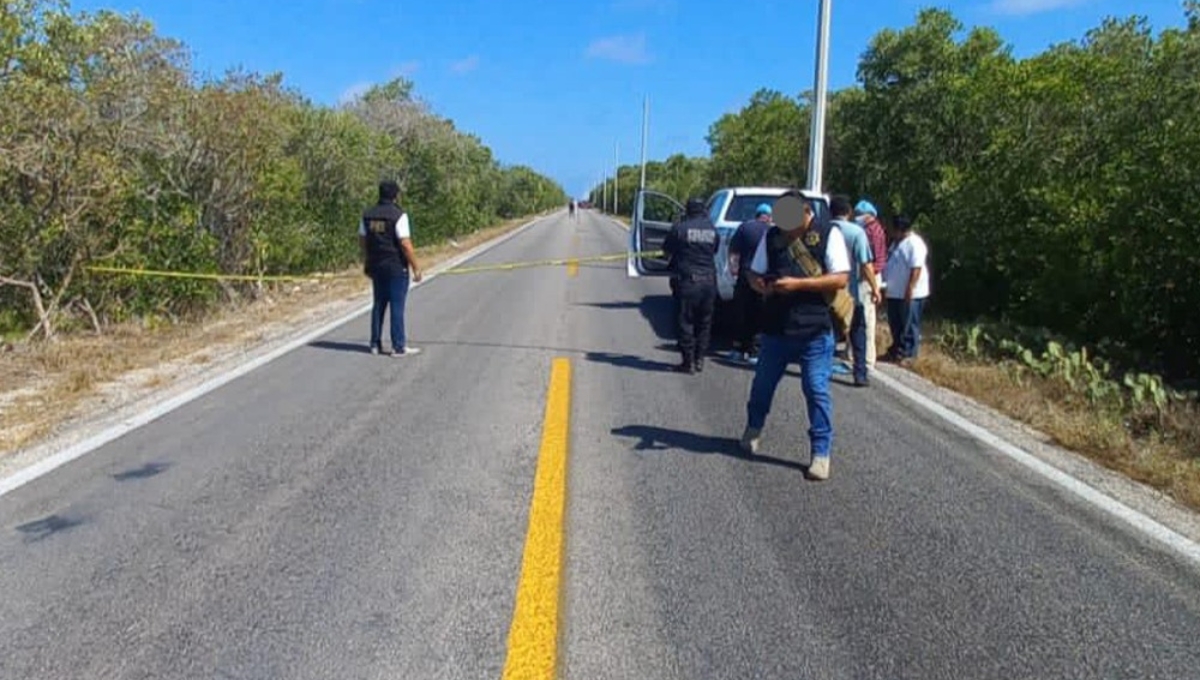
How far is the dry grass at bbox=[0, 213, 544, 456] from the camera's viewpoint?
6605 millimetres

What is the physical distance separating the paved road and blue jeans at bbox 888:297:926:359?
8.88 feet

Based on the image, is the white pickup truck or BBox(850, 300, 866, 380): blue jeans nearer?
BBox(850, 300, 866, 380): blue jeans

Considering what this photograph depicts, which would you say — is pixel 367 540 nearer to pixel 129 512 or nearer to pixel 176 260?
pixel 129 512

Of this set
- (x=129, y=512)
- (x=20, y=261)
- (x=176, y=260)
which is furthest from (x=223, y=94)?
(x=129, y=512)

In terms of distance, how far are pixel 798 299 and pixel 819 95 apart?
30.4ft

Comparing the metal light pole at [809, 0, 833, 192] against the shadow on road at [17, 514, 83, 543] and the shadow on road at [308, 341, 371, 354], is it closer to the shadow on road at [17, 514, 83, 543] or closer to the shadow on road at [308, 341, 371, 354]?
the shadow on road at [308, 341, 371, 354]

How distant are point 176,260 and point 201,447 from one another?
9080 millimetres

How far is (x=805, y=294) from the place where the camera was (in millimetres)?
5191

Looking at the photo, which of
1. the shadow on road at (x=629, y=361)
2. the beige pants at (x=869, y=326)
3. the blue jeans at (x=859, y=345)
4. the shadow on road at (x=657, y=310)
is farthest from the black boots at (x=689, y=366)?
the shadow on road at (x=657, y=310)

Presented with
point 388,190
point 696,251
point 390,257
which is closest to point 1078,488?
point 696,251

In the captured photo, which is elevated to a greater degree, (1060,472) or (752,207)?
(752,207)

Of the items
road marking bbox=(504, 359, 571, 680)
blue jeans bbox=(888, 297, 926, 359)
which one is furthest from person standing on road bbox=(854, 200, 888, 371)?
road marking bbox=(504, 359, 571, 680)

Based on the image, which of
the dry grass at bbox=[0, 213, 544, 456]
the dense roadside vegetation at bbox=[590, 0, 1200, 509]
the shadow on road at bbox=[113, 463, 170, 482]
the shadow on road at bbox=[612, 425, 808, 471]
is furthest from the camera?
the dense roadside vegetation at bbox=[590, 0, 1200, 509]

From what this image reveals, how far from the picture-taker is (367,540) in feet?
13.4
